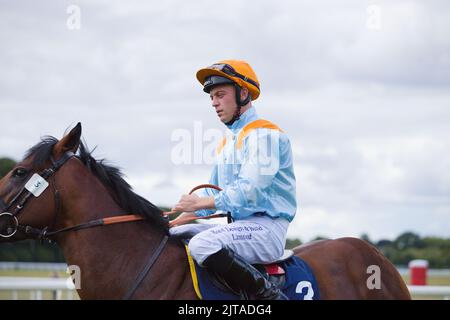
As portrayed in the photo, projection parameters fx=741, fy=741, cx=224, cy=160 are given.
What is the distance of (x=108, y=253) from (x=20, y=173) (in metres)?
0.73

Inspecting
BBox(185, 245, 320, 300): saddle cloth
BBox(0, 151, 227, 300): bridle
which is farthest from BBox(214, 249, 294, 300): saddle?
BBox(0, 151, 227, 300): bridle

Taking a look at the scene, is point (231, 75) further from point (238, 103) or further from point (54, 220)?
point (54, 220)

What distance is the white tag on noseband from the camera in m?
4.52

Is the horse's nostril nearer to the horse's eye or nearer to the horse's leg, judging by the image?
the horse's eye

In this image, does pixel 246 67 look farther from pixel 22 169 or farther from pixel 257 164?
pixel 22 169

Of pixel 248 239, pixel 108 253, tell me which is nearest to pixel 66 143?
pixel 108 253

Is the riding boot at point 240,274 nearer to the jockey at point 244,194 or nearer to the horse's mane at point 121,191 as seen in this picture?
the jockey at point 244,194

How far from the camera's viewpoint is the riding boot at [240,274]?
457 centimetres

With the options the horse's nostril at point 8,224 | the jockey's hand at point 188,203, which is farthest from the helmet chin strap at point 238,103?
the horse's nostril at point 8,224

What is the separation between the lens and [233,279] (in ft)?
15.2

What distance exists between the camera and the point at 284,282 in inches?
196

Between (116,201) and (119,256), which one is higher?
(116,201)
